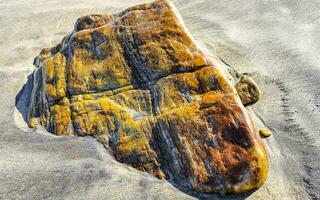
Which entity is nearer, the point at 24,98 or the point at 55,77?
the point at 55,77

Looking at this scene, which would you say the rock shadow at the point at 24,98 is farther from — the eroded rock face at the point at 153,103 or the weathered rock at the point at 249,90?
the weathered rock at the point at 249,90

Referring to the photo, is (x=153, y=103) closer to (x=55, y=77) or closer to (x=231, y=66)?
(x=55, y=77)

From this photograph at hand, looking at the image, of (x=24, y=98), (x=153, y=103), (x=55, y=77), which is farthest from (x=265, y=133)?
(x=24, y=98)

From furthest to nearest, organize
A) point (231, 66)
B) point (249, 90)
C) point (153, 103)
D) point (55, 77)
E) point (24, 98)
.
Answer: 1. point (231, 66)
2. point (24, 98)
3. point (249, 90)
4. point (55, 77)
5. point (153, 103)

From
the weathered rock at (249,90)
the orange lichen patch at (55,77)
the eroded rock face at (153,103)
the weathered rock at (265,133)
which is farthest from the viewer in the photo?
the weathered rock at (249,90)

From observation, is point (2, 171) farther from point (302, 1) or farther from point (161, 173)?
point (302, 1)

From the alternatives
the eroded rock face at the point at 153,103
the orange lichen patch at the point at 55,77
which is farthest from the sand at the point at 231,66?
the orange lichen patch at the point at 55,77

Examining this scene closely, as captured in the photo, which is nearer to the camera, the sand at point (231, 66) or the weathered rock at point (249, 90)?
the sand at point (231, 66)
